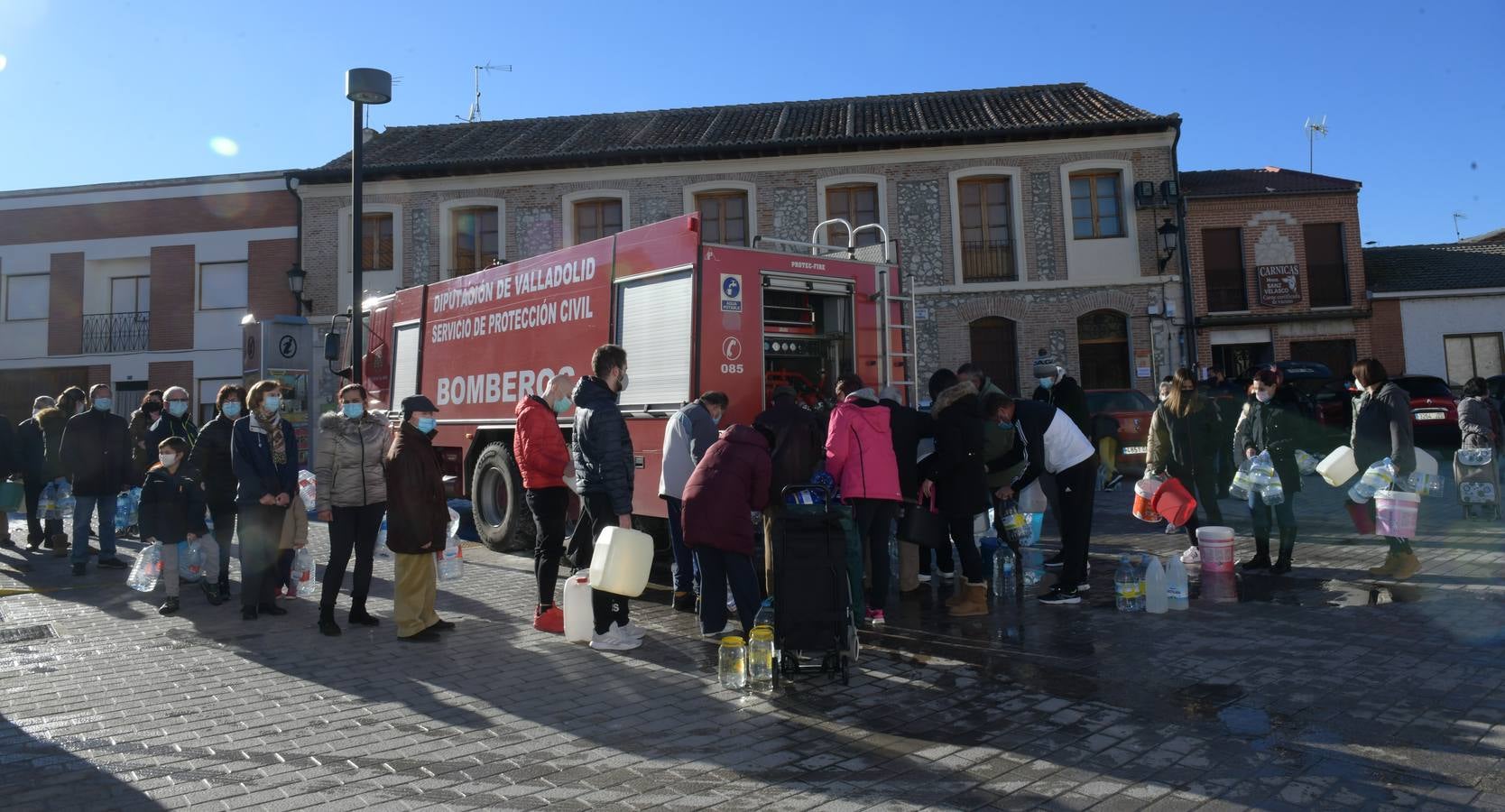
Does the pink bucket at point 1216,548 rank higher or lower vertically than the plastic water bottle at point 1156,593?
higher

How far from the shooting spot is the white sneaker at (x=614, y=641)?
5996 millimetres

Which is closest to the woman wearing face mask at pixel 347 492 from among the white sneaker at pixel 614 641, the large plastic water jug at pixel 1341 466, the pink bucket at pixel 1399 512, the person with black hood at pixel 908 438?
the white sneaker at pixel 614 641

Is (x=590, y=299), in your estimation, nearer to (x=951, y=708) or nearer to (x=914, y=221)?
(x=951, y=708)

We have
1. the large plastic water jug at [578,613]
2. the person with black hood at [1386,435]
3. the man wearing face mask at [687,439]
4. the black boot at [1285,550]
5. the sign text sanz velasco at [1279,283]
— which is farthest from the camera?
the sign text sanz velasco at [1279,283]

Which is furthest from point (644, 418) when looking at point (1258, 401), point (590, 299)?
point (1258, 401)

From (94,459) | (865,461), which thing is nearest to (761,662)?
(865,461)

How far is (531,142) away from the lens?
23.9 m

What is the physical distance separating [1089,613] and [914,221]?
51.5 feet

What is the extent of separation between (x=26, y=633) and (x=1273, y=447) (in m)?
9.45

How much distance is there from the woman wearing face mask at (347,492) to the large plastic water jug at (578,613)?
4.99 feet

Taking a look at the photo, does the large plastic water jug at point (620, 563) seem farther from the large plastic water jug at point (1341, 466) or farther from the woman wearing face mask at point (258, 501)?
the large plastic water jug at point (1341, 466)

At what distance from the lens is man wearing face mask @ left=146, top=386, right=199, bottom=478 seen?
880cm

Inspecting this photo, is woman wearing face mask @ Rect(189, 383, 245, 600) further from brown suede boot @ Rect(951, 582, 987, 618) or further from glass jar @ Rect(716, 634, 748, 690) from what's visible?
brown suede boot @ Rect(951, 582, 987, 618)

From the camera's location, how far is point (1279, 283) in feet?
75.1
